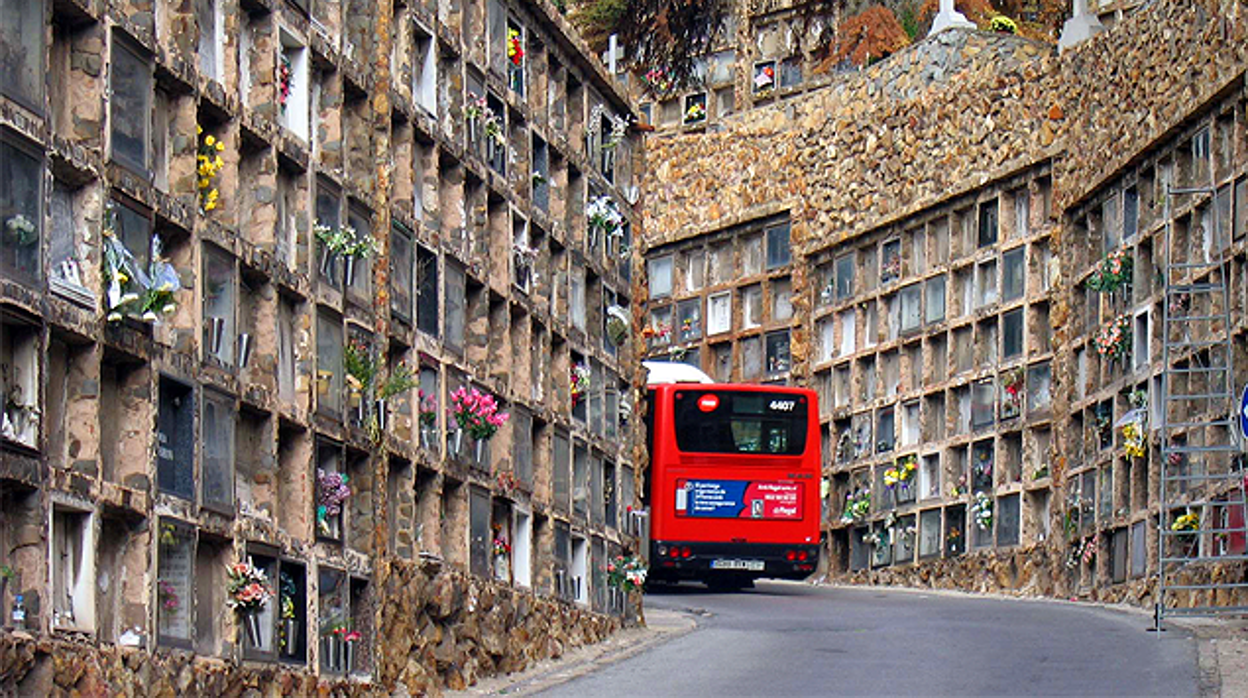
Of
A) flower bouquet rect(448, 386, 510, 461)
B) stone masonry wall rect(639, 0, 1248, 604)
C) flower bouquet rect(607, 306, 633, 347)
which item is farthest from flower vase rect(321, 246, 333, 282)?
stone masonry wall rect(639, 0, 1248, 604)

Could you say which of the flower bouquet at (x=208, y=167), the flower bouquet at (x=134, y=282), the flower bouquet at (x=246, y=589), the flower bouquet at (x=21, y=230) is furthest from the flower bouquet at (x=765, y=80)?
the flower bouquet at (x=21, y=230)

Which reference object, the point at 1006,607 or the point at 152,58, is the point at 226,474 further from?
the point at 1006,607

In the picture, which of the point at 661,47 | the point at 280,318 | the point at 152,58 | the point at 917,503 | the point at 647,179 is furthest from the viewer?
the point at 661,47

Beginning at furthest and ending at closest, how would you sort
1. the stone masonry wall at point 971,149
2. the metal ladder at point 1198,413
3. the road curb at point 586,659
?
1. the stone masonry wall at point 971,149
2. the metal ladder at point 1198,413
3. the road curb at point 586,659

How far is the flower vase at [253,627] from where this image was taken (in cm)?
Result: 1562

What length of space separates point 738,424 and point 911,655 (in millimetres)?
12068

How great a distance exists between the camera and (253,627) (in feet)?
51.8

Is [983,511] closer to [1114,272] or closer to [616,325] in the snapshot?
[1114,272]

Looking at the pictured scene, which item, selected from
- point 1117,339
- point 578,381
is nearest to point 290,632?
point 578,381

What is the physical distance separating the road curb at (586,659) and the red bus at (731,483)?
15.0 feet

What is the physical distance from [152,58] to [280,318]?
279 centimetres

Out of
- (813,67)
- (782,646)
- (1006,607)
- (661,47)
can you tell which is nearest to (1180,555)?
(1006,607)

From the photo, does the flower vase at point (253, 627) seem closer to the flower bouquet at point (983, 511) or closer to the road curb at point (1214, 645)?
the road curb at point (1214, 645)

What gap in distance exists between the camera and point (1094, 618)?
26.0 meters
